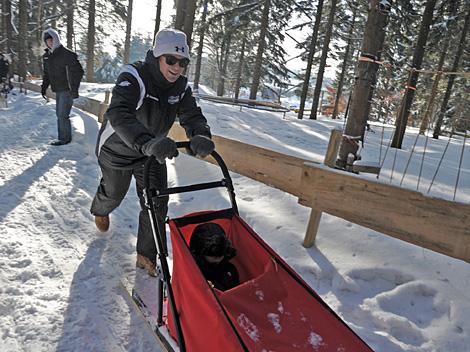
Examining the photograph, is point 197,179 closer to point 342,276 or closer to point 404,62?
point 342,276

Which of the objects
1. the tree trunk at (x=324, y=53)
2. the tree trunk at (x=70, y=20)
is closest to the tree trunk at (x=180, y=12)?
the tree trunk at (x=324, y=53)

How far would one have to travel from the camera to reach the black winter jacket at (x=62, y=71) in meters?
7.65

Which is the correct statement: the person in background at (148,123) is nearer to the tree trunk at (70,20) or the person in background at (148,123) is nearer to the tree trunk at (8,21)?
the tree trunk at (8,21)

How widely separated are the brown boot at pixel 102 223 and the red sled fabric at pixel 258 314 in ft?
6.83

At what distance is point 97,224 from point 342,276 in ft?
8.82

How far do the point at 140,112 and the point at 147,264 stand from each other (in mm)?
1399

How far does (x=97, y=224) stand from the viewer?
415 cm

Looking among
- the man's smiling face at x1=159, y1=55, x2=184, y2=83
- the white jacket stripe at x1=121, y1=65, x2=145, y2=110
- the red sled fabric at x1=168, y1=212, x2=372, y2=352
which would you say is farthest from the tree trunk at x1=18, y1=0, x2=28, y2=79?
the red sled fabric at x1=168, y1=212, x2=372, y2=352

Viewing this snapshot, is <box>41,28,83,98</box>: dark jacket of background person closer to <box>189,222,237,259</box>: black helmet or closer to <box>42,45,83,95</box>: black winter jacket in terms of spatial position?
<box>42,45,83,95</box>: black winter jacket

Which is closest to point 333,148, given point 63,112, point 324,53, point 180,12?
point 63,112

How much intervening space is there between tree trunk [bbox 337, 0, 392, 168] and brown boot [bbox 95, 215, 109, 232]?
3486 mm

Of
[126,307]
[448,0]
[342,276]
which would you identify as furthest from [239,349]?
[448,0]

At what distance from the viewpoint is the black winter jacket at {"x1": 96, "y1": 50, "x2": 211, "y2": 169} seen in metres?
2.80

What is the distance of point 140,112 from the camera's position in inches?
124
